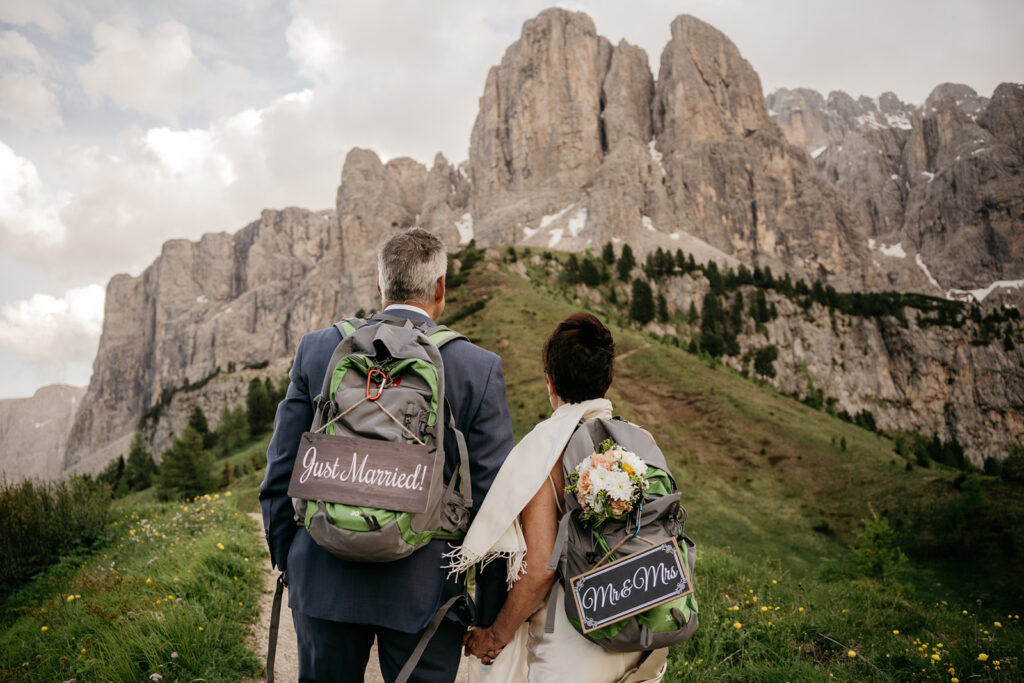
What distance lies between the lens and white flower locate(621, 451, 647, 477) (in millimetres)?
2736

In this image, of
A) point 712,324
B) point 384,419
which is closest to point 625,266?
point 712,324

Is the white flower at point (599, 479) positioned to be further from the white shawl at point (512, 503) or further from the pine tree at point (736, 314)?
the pine tree at point (736, 314)

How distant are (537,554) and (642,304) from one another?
72880 millimetres

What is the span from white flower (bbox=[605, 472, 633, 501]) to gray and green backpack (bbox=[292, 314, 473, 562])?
766 millimetres

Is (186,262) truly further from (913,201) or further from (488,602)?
(913,201)

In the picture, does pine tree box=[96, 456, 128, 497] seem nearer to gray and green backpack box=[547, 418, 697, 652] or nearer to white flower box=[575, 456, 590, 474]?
gray and green backpack box=[547, 418, 697, 652]

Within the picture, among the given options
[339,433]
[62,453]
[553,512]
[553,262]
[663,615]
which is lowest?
[62,453]

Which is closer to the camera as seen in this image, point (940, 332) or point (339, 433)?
point (339, 433)

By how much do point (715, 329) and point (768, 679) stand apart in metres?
81.8

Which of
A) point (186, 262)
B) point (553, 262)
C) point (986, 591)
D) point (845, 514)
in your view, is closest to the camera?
point (986, 591)

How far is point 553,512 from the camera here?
2.90 meters

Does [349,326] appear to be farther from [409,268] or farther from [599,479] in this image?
[599,479]

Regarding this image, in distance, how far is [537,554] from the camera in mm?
2818

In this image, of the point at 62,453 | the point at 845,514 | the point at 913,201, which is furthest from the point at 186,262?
the point at 913,201
